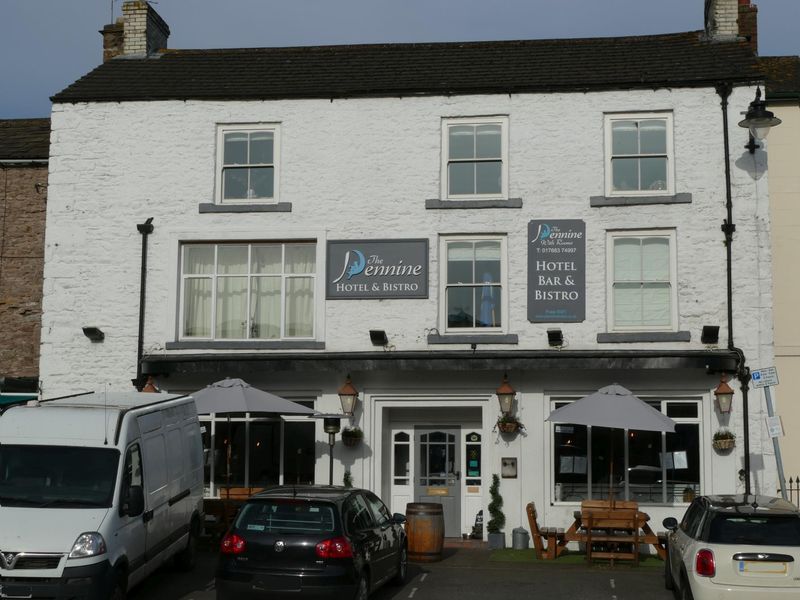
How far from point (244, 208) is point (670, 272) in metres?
8.32

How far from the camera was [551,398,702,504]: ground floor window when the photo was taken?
61.3ft

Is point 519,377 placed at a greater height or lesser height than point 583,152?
lesser

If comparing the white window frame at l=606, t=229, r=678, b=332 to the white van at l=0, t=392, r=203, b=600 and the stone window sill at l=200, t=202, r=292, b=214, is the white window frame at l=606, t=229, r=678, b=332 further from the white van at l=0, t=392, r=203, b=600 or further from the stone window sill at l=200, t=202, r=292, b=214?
the white van at l=0, t=392, r=203, b=600

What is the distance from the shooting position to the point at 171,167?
20.3 meters

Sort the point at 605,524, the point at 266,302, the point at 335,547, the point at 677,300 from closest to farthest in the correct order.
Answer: the point at 335,547 < the point at 605,524 < the point at 677,300 < the point at 266,302

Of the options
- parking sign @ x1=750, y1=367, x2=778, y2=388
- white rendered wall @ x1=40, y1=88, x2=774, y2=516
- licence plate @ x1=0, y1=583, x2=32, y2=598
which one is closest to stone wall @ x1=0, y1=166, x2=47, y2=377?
white rendered wall @ x1=40, y1=88, x2=774, y2=516

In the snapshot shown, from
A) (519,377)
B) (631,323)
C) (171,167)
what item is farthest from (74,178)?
(631,323)

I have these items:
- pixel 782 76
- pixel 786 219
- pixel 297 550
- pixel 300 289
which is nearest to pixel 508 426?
pixel 300 289

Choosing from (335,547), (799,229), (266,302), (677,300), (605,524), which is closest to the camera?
(335,547)

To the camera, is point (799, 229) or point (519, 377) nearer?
point (519, 377)

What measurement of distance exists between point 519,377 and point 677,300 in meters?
3.25

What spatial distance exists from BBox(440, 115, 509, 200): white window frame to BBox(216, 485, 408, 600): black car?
8.32 m

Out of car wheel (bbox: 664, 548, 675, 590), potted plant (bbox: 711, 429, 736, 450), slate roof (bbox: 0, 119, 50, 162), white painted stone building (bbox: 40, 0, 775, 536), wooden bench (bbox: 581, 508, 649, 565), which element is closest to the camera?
car wheel (bbox: 664, 548, 675, 590)

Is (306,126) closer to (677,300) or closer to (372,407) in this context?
(372,407)
